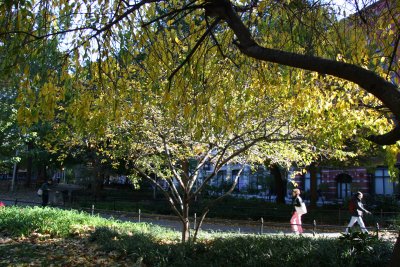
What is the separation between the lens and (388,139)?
4.26 meters

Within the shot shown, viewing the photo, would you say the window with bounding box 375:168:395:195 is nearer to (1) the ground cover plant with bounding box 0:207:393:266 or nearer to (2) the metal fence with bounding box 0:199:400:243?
(2) the metal fence with bounding box 0:199:400:243

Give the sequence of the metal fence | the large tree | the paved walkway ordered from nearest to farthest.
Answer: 1. the large tree
2. the paved walkway
3. the metal fence

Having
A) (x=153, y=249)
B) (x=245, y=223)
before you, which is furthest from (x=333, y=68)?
(x=245, y=223)

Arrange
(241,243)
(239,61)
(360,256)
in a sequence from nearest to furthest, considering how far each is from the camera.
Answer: (360,256) → (239,61) → (241,243)

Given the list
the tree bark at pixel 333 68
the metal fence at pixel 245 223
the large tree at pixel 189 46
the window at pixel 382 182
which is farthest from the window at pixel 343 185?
the tree bark at pixel 333 68

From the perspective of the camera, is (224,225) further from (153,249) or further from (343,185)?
(343,185)

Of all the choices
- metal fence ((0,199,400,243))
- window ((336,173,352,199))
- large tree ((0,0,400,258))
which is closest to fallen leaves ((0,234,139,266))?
large tree ((0,0,400,258))

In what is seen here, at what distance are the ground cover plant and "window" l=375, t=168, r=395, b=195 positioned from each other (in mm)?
27443

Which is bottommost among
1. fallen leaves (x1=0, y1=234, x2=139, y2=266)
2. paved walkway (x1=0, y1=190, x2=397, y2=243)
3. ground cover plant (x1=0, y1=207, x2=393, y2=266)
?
paved walkway (x1=0, y1=190, x2=397, y2=243)

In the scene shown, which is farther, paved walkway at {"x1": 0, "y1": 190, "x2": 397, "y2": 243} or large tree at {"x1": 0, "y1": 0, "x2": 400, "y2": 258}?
paved walkway at {"x1": 0, "y1": 190, "x2": 397, "y2": 243}

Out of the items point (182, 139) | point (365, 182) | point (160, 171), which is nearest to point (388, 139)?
point (182, 139)

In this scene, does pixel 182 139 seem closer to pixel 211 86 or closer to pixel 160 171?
pixel 160 171

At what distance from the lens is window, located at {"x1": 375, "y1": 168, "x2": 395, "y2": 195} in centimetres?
3488

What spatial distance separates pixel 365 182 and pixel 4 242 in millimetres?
31931
